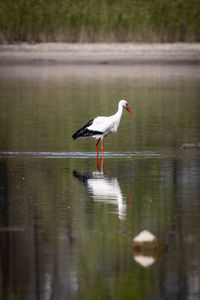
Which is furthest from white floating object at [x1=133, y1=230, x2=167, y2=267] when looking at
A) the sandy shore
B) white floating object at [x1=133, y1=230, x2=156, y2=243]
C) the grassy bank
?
the grassy bank

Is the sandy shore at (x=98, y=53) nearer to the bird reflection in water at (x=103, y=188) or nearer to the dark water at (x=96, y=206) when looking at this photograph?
the dark water at (x=96, y=206)

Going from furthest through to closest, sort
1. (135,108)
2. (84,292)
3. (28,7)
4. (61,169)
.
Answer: (28,7), (135,108), (61,169), (84,292)

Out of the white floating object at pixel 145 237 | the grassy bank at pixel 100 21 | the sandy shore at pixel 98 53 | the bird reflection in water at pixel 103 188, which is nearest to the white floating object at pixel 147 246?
the white floating object at pixel 145 237

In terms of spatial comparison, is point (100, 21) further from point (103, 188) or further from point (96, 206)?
point (96, 206)

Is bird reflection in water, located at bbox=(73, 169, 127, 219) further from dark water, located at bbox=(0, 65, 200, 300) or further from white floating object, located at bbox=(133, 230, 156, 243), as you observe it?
white floating object, located at bbox=(133, 230, 156, 243)

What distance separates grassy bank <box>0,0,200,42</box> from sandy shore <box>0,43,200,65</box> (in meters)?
1.60

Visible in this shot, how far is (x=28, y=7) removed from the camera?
Result: 5984cm

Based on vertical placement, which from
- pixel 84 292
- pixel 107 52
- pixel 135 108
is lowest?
pixel 84 292

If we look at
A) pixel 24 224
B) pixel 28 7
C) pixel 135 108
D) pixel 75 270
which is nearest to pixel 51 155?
pixel 24 224

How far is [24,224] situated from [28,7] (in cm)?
5097

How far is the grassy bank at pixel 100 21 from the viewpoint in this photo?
182 feet

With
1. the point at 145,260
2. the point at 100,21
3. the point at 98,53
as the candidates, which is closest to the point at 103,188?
the point at 145,260

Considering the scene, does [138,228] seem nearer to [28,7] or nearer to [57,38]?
[57,38]

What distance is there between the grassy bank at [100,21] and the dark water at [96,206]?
105 feet
